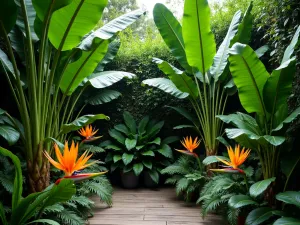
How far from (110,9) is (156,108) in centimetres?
216

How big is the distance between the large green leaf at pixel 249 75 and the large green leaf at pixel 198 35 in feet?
2.47

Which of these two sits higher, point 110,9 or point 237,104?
point 110,9

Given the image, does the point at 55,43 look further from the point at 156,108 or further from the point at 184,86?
the point at 156,108

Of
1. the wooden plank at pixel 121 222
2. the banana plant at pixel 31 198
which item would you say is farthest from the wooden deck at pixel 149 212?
the banana plant at pixel 31 198

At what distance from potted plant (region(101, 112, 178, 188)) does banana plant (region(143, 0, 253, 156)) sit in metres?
0.71

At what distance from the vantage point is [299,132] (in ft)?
6.88

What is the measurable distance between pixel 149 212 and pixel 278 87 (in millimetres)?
1635

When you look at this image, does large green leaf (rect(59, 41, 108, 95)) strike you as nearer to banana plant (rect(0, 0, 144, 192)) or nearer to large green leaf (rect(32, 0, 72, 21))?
banana plant (rect(0, 0, 144, 192))

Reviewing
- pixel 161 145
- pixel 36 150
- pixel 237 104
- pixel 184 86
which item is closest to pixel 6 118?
pixel 36 150

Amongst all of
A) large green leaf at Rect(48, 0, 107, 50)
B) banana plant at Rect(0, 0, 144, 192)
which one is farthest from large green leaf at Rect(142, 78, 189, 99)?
large green leaf at Rect(48, 0, 107, 50)

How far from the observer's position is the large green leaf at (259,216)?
176 cm

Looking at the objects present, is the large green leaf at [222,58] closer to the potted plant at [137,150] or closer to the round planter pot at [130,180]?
the potted plant at [137,150]

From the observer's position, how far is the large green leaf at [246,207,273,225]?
1762 millimetres

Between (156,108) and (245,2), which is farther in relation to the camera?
(156,108)
